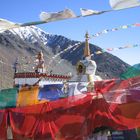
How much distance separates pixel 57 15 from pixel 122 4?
1.48 meters

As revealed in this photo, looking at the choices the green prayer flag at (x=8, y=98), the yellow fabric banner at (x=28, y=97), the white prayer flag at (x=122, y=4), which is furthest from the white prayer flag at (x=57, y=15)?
the green prayer flag at (x=8, y=98)

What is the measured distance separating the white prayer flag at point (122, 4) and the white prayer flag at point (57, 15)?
0.91m

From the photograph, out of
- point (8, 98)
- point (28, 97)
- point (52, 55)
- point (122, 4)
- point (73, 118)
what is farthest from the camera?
point (52, 55)

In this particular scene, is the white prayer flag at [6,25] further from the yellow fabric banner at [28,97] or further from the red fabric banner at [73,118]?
the yellow fabric banner at [28,97]

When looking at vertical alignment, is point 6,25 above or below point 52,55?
below

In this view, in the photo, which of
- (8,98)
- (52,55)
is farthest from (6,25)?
(52,55)

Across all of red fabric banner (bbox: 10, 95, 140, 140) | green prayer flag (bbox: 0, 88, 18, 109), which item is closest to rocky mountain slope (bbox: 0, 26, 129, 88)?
green prayer flag (bbox: 0, 88, 18, 109)

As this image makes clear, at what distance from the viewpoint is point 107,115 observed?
36.1 ft

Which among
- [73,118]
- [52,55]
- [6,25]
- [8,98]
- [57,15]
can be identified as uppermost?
[52,55]

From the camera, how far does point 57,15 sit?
9.50m

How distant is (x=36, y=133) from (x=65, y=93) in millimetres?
2596

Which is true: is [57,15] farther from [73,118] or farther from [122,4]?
[73,118]

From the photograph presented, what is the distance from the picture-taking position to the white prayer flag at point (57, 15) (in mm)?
9352

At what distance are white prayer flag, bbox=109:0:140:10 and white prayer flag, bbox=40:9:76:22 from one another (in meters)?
0.91
